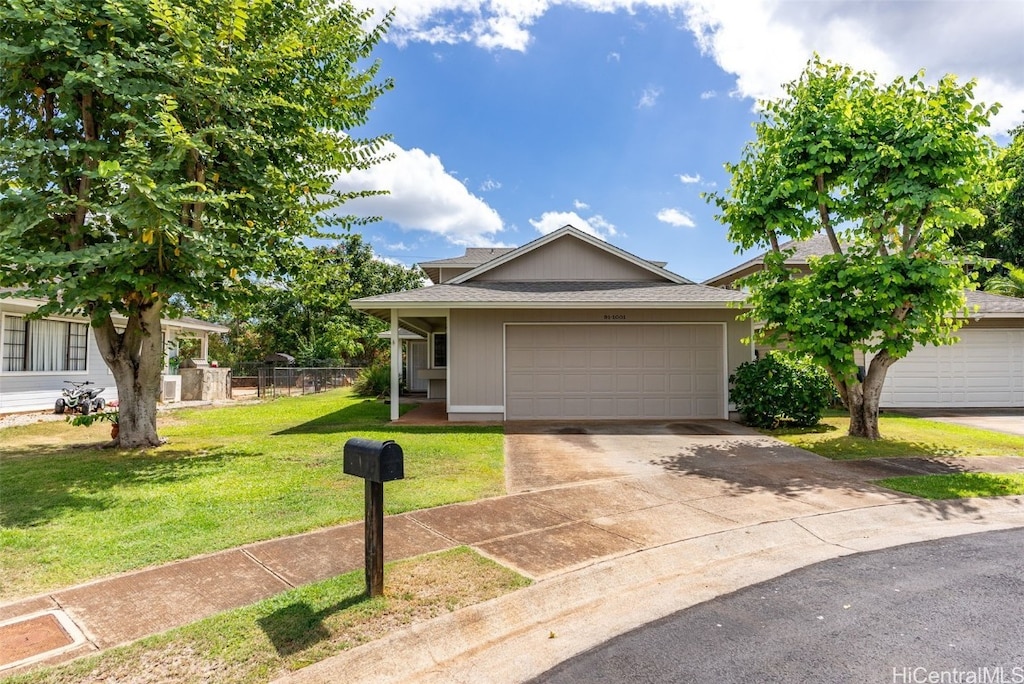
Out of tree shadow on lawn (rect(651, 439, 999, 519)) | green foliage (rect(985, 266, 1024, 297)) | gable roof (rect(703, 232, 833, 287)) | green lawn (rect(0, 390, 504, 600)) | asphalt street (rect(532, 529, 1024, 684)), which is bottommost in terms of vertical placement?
asphalt street (rect(532, 529, 1024, 684))

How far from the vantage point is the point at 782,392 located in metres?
10.8

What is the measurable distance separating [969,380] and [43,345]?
2535cm

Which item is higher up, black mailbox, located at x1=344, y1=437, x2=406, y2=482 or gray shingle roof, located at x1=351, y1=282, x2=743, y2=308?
gray shingle roof, located at x1=351, y1=282, x2=743, y2=308

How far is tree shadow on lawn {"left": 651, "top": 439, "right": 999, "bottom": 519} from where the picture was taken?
595 centimetres

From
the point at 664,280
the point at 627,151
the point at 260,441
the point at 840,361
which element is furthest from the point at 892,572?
the point at 627,151

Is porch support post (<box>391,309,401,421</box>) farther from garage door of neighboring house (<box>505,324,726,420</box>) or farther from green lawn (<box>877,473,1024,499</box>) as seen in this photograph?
green lawn (<box>877,473,1024,499</box>)

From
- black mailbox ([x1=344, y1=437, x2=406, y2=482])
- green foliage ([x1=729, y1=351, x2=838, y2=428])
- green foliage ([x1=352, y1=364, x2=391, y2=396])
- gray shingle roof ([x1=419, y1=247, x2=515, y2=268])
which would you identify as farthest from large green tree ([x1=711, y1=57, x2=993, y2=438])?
green foliage ([x1=352, y1=364, x2=391, y2=396])

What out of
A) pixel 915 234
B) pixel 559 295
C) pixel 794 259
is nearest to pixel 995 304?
pixel 794 259

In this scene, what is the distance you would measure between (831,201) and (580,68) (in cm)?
709

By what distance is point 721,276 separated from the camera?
19578 millimetres

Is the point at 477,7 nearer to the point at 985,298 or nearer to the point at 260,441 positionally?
the point at 260,441

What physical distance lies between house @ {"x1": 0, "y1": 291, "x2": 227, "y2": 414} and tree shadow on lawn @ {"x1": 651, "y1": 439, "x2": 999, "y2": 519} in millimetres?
11375

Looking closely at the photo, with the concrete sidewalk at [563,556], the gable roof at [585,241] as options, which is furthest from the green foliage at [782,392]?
the gable roof at [585,241]

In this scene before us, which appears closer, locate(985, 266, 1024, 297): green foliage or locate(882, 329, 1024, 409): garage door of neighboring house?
locate(882, 329, 1024, 409): garage door of neighboring house
